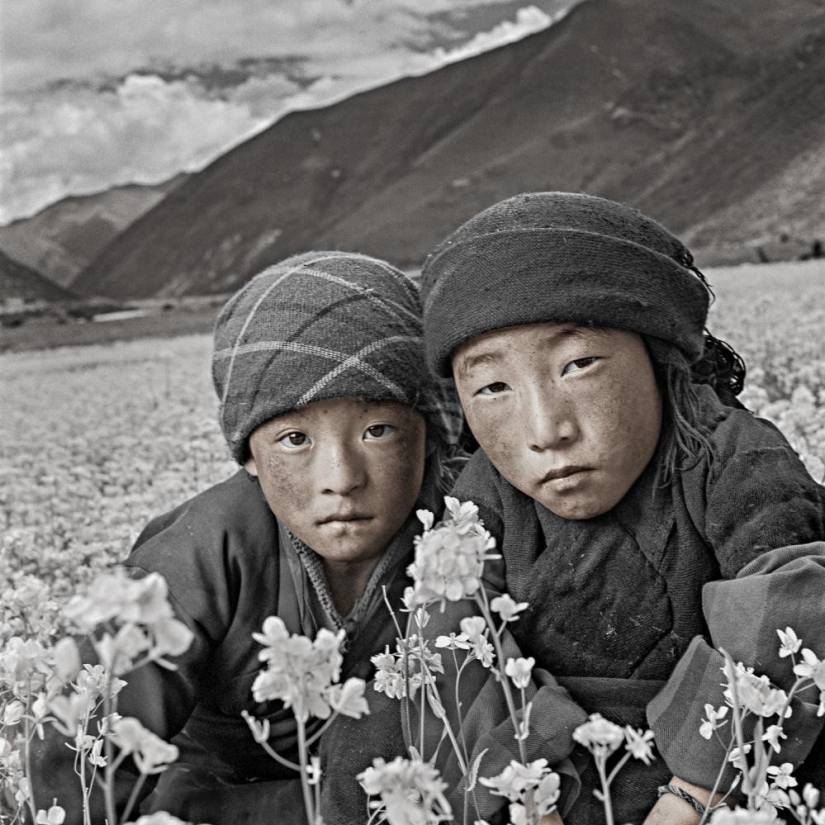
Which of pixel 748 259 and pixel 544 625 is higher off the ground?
pixel 544 625

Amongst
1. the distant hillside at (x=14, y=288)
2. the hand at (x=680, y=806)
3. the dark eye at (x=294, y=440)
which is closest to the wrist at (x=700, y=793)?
the hand at (x=680, y=806)

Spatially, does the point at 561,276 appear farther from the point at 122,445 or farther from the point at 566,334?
the point at 122,445

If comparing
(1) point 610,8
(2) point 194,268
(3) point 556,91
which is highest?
(1) point 610,8

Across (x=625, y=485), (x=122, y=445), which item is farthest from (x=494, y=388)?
(x=122, y=445)

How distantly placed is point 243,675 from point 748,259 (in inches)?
1085

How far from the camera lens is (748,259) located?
28.6 meters

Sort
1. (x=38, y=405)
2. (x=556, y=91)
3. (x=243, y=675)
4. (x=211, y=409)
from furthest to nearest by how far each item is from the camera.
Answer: (x=556, y=91) → (x=38, y=405) → (x=211, y=409) → (x=243, y=675)

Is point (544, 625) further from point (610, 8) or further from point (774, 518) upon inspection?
point (610, 8)

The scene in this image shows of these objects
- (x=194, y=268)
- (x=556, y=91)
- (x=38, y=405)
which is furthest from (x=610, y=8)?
(x=38, y=405)

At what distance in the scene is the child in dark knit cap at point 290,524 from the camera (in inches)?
98.8

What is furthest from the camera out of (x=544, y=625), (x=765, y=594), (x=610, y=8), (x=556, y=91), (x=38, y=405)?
(x=610, y=8)

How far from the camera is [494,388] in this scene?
7.50 ft

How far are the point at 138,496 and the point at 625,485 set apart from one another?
2640mm

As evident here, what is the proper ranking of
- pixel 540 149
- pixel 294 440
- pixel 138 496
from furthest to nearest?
pixel 540 149 < pixel 138 496 < pixel 294 440
